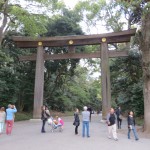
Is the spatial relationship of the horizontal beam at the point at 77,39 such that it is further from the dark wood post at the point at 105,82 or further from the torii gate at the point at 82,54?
the dark wood post at the point at 105,82

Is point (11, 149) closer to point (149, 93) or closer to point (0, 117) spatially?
point (0, 117)

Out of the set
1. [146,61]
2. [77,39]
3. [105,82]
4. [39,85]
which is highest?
[77,39]

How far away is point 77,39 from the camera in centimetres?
2198

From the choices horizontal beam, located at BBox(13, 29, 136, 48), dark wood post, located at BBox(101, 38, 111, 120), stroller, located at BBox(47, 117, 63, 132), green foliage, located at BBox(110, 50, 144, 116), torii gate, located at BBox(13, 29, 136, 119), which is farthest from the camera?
green foliage, located at BBox(110, 50, 144, 116)

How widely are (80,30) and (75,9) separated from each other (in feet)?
10.2

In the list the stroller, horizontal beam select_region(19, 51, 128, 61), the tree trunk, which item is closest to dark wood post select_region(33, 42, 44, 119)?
horizontal beam select_region(19, 51, 128, 61)

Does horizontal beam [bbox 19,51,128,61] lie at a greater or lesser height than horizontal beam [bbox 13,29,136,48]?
lesser

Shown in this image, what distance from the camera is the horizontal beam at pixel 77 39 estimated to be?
2100 centimetres

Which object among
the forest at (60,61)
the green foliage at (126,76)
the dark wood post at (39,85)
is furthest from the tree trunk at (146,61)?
the dark wood post at (39,85)

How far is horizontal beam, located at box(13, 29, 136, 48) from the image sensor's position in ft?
68.9

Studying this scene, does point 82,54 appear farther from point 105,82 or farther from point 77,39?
point 105,82

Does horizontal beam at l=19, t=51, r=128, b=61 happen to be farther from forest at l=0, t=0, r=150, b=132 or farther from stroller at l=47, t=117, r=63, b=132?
stroller at l=47, t=117, r=63, b=132

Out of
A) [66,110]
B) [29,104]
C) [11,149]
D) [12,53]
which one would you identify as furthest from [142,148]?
[66,110]

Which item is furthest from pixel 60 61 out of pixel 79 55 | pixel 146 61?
pixel 146 61
